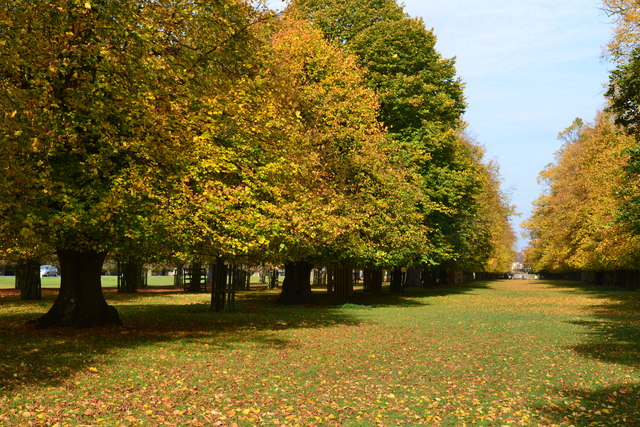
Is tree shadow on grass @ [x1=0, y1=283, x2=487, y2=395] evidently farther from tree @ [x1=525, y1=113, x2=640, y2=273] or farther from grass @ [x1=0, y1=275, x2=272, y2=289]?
grass @ [x1=0, y1=275, x2=272, y2=289]

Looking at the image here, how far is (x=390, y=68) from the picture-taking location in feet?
125

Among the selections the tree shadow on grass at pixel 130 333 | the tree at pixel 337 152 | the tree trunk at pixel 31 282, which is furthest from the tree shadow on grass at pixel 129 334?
the tree trunk at pixel 31 282

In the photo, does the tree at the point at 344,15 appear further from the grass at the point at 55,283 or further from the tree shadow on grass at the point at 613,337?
the grass at the point at 55,283

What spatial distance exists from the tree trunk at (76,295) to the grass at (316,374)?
792mm

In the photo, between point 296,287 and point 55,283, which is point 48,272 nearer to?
point 55,283

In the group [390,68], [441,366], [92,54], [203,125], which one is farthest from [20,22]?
[390,68]

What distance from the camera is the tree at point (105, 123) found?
14.0m

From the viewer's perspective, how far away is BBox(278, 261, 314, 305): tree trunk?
105 feet

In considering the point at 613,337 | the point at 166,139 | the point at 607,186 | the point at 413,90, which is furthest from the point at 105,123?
the point at 607,186

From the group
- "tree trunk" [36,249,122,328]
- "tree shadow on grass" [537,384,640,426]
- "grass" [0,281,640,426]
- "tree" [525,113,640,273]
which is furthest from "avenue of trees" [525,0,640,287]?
"tree trunk" [36,249,122,328]

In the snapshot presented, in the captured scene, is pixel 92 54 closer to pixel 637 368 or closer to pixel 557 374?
pixel 557 374

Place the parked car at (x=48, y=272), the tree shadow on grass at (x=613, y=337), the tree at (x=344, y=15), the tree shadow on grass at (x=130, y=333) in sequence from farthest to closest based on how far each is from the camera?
the parked car at (x=48, y=272) → the tree at (x=344, y=15) → the tree shadow on grass at (x=613, y=337) → the tree shadow on grass at (x=130, y=333)

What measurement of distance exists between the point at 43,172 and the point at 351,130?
51.5ft

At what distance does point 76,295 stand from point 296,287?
15.2 m
